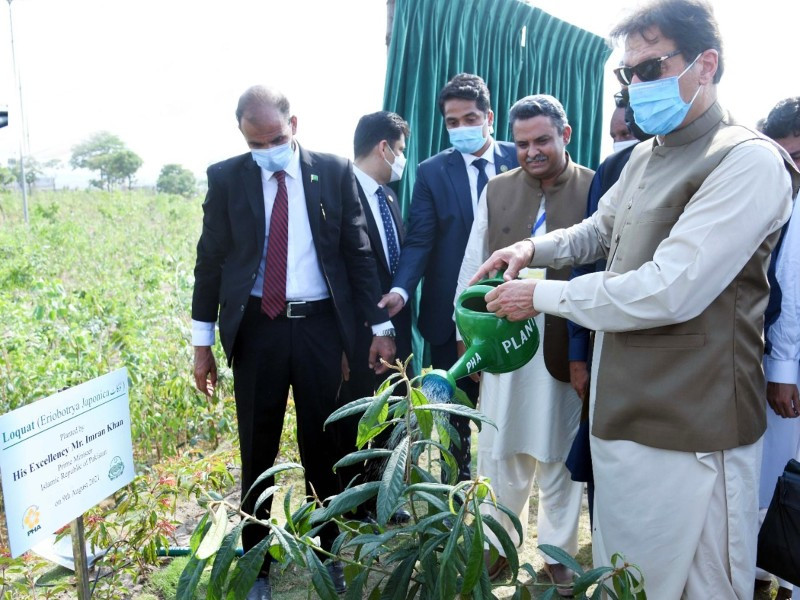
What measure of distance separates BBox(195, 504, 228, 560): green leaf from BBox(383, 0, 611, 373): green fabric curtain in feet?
8.26

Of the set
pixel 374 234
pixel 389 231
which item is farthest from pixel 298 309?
pixel 389 231

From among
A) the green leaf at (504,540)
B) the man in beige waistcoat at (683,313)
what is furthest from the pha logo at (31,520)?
the man in beige waistcoat at (683,313)

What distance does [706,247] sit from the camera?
1.46m

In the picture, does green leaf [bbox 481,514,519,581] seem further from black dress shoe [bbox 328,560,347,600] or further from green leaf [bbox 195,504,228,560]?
black dress shoe [bbox 328,560,347,600]

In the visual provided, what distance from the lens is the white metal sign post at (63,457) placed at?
60.1 inches

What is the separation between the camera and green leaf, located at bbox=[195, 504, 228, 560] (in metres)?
1.11

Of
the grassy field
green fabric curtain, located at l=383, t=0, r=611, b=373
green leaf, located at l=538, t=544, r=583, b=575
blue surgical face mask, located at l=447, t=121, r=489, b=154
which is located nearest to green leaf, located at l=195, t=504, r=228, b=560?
green leaf, located at l=538, t=544, r=583, b=575

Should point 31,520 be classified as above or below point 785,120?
below

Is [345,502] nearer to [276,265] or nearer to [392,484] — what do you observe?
[392,484]

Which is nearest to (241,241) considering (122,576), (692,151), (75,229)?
(122,576)

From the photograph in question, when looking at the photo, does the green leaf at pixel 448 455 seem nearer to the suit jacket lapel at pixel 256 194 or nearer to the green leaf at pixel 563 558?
the green leaf at pixel 563 558

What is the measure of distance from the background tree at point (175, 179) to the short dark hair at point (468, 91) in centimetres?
4295

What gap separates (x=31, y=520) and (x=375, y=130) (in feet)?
6.77

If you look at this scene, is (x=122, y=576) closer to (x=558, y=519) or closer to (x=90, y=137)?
(x=558, y=519)
